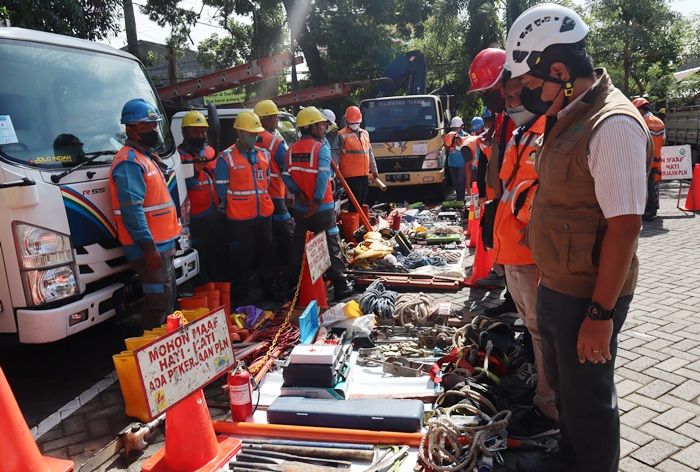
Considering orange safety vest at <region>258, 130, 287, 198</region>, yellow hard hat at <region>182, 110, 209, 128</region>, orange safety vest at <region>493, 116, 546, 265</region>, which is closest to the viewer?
orange safety vest at <region>493, 116, 546, 265</region>

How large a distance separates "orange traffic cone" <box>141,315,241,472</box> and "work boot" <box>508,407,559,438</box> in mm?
1733

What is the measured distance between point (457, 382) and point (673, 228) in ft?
21.8

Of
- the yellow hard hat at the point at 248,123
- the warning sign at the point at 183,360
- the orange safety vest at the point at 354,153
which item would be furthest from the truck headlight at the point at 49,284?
the orange safety vest at the point at 354,153

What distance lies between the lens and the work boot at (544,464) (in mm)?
2596

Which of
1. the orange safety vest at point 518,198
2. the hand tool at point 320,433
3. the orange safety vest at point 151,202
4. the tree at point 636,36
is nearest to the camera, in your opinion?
the hand tool at point 320,433

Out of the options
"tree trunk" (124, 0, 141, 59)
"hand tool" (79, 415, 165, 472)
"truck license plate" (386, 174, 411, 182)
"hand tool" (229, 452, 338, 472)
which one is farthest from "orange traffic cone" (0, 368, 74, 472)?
"tree trunk" (124, 0, 141, 59)

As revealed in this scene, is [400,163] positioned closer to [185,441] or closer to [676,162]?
[676,162]

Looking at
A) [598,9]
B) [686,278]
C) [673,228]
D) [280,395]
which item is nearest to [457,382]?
[280,395]

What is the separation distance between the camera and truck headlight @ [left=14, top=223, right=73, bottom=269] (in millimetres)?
3537

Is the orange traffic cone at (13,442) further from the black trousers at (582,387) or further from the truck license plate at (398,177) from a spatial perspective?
the truck license plate at (398,177)

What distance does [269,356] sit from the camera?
14.2 ft

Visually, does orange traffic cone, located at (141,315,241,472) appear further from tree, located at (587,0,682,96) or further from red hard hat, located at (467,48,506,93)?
tree, located at (587,0,682,96)

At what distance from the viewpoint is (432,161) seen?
38.1ft

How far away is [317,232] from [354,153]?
3.56 metres
